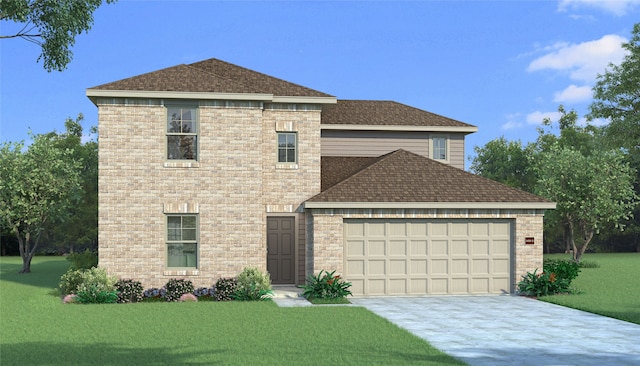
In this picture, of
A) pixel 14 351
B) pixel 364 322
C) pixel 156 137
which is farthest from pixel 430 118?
pixel 14 351

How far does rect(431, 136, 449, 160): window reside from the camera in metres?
28.0

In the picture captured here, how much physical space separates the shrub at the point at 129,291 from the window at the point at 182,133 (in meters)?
3.94

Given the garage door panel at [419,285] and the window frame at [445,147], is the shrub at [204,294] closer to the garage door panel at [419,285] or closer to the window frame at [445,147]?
the garage door panel at [419,285]

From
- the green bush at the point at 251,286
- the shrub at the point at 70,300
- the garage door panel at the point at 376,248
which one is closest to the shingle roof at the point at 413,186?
the garage door panel at the point at 376,248

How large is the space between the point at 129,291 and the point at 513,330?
1106cm

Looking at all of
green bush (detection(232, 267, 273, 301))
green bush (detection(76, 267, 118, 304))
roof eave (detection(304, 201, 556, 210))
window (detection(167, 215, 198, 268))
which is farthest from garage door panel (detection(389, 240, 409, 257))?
green bush (detection(76, 267, 118, 304))

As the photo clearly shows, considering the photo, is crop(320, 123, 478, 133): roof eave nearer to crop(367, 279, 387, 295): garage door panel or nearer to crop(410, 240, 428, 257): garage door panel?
crop(410, 240, 428, 257): garage door panel

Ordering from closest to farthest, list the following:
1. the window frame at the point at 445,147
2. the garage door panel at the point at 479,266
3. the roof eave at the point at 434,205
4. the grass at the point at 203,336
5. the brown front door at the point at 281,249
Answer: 1. the grass at the point at 203,336
2. the roof eave at the point at 434,205
3. the garage door panel at the point at 479,266
4. the brown front door at the point at 281,249
5. the window frame at the point at 445,147

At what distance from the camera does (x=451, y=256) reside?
21359mm

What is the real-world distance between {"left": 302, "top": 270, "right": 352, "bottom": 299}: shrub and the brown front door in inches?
120

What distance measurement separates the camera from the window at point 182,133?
68.9ft

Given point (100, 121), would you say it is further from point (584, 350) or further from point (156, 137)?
point (584, 350)

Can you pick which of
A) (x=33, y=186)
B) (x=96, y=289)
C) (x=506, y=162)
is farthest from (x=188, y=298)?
(x=506, y=162)

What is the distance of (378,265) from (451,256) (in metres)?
2.33
